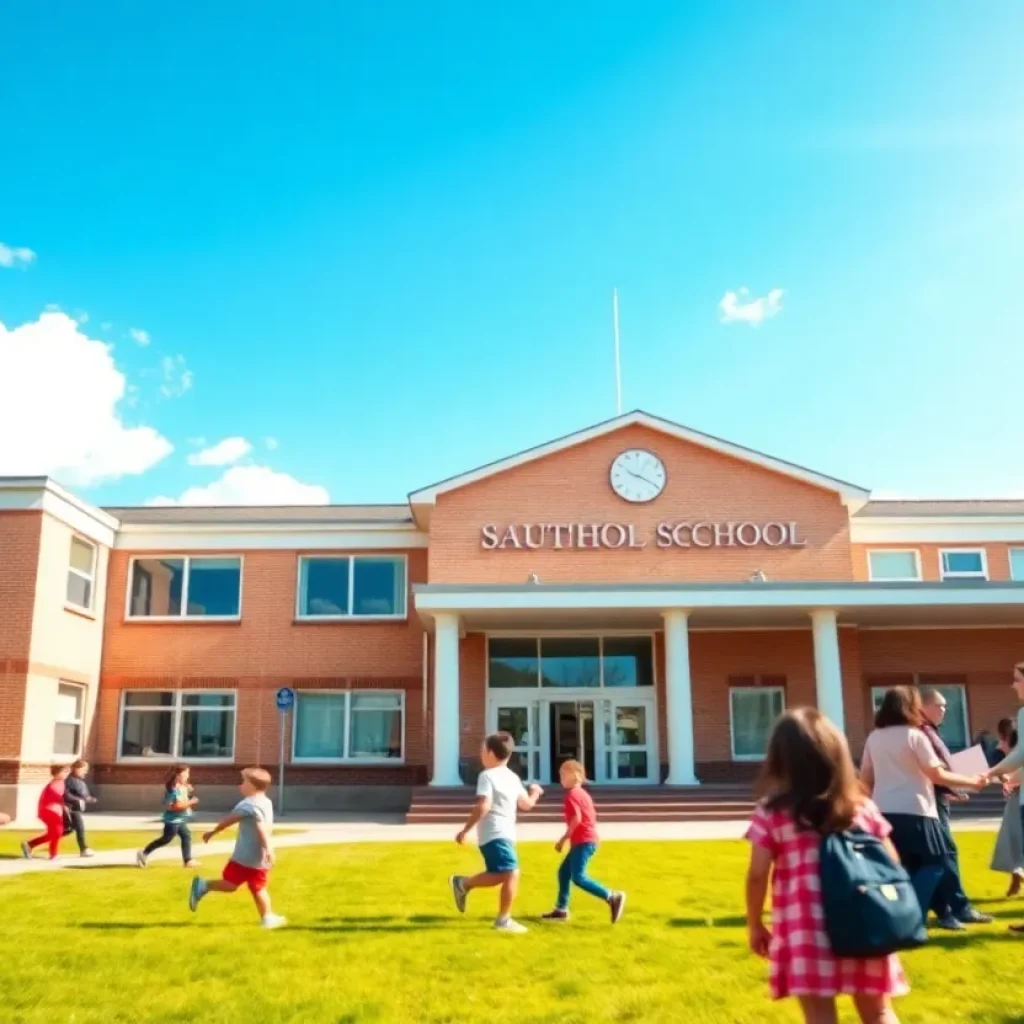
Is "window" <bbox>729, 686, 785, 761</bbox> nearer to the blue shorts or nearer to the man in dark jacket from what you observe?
the man in dark jacket

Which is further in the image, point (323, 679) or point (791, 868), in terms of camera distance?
A: point (323, 679)

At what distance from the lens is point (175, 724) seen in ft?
85.6

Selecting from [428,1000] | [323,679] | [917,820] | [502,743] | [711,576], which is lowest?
[428,1000]

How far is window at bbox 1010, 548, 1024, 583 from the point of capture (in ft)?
89.7

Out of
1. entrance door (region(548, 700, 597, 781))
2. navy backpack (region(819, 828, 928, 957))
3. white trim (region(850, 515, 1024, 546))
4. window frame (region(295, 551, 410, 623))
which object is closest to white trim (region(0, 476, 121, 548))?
window frame (region(295, 551, 410, 623))

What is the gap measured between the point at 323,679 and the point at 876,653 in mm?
13150

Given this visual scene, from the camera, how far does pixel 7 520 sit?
2284cm

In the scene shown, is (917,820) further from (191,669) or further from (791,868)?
(191,669)

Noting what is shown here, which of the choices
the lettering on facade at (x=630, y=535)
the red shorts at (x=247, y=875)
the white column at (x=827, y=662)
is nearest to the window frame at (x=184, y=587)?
the lettering on facade at (x=630, y=535)

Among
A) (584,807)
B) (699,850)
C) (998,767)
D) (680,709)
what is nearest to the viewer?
(998,767)

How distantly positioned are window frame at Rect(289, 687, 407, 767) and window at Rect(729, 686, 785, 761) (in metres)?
7.62

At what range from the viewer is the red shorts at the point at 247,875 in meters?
8.51

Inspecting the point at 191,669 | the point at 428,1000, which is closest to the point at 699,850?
the point at 428,1000

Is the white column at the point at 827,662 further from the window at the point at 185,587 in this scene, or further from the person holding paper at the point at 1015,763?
the person holding paper at the point at 1015,763
